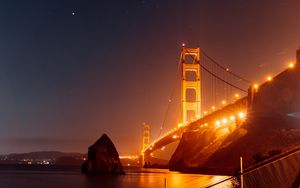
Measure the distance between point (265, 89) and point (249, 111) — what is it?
3.89m

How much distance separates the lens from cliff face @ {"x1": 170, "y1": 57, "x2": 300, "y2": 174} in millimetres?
47781

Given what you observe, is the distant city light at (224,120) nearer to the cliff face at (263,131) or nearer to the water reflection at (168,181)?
the cliff face at (263,131)

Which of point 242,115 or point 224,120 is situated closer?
point 242,115

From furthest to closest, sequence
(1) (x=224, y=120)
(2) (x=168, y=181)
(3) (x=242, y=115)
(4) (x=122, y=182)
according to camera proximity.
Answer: (1) (x=224, y=120) → (3) (x=242, y=115) → (4) (x=122, y=182) → (2) (x=168, y=181)

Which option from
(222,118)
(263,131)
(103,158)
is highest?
(222,118)

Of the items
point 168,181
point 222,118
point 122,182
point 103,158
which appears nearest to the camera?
point 168,181

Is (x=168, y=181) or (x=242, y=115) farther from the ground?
(x=242, y=115)

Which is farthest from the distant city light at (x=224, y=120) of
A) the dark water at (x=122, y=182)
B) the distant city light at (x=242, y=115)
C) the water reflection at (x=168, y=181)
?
the water reflection at (x=168, y=181)

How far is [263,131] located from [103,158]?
35.7 m

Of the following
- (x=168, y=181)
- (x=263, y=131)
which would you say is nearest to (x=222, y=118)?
(x=263, y=131)

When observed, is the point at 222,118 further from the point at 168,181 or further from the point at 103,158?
the point at 103,158

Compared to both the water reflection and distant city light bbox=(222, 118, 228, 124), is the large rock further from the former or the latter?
distant city light bbox=(222, 118, 228, 124)

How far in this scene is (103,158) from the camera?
80938 millimetres

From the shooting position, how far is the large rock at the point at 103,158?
262ft
